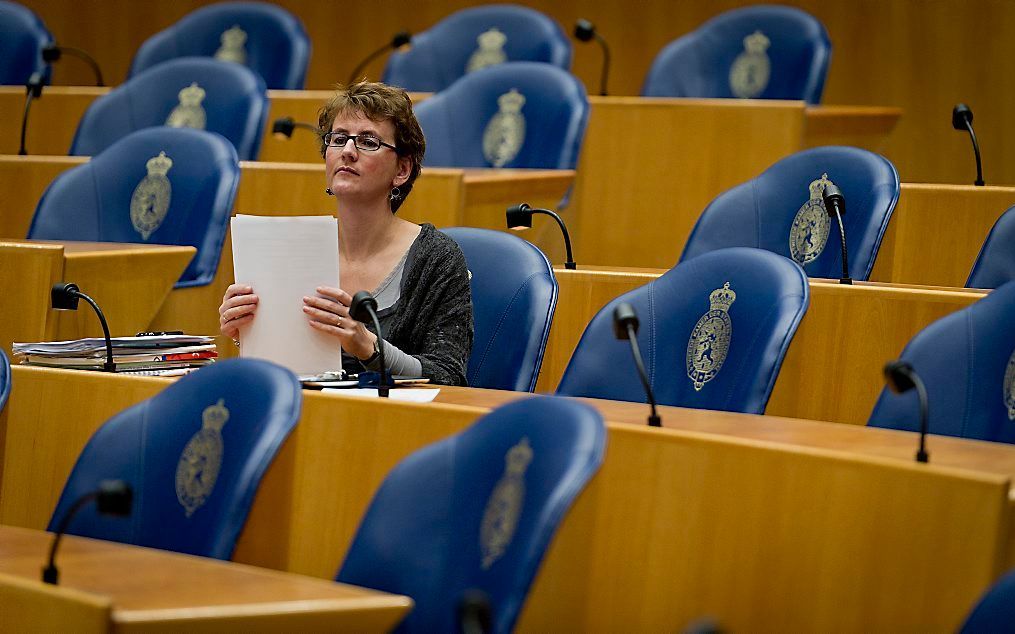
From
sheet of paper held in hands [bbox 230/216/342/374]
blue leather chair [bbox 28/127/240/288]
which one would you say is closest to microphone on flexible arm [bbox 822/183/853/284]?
sheet of paper held in hands [bbox 230/216/342/374]

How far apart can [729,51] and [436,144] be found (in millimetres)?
1050

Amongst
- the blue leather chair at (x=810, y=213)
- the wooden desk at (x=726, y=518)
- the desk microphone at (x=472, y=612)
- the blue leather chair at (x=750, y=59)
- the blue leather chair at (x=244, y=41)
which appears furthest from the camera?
the blue leather chair at (x=244, y=41)

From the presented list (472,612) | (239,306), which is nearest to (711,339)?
(239,306)

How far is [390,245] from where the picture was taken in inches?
111

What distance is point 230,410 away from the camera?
6.68ft

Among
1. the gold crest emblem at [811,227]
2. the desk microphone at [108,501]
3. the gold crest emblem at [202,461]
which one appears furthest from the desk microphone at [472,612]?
the gold crest emblem at [811,227]

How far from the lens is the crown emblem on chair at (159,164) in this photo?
148 inches

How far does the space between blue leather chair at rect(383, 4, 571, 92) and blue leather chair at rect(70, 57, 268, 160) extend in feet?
2.54

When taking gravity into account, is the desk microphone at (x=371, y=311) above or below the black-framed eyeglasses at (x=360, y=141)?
below

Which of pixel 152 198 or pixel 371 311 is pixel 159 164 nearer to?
pixel 152 198

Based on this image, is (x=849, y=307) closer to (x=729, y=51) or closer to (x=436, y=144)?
(x=436, y=144)

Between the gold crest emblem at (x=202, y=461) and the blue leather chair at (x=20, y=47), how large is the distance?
361cm

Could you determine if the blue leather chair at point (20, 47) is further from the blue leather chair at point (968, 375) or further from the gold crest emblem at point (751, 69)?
the blue leather chair at point (968, 375)

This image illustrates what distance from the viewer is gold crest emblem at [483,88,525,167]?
14.0ft
